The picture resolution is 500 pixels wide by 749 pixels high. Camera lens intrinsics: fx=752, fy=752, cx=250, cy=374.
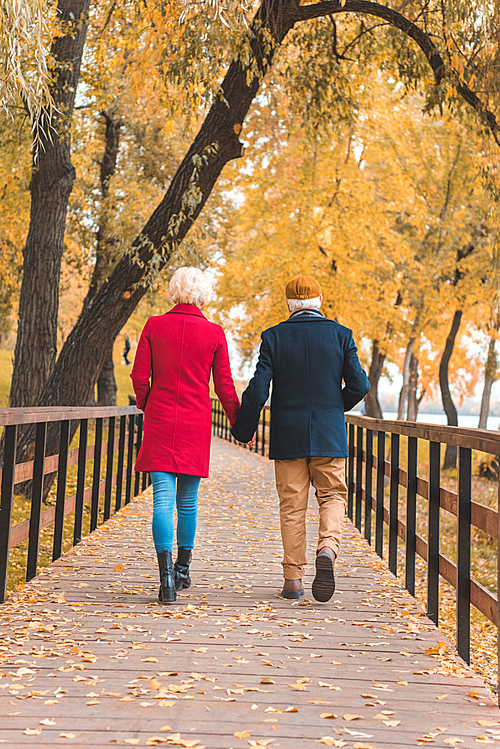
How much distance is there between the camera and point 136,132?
16.6m

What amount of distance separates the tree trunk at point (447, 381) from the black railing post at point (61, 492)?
13.5 m

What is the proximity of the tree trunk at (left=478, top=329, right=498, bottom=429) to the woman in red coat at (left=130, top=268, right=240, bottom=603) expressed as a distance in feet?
47.5

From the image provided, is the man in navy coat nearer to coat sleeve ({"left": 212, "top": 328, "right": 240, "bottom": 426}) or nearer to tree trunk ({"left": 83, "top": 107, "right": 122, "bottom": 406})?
coat sleeve ({"left": 212, "top": 328, "right": 240, "bottom": 426})

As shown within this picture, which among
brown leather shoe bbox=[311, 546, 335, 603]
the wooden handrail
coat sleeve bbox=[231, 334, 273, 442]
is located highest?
coat sleeve bbox=[231, 334, 273, 442]

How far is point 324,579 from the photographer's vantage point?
427cm

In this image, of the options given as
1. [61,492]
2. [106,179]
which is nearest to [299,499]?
[61,492]

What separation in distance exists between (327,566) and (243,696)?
1364mm

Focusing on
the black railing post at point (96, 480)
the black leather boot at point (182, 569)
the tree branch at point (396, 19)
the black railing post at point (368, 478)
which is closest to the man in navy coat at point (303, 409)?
the black leather boot at point (182, 569)

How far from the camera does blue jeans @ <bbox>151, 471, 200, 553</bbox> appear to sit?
452cm

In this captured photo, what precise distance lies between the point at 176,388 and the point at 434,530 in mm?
1733

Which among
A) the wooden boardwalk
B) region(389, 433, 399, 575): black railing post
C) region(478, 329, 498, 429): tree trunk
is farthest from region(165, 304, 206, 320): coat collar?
region(478, 329, 498, 429): tree trunk

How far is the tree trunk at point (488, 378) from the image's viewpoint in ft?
59.9

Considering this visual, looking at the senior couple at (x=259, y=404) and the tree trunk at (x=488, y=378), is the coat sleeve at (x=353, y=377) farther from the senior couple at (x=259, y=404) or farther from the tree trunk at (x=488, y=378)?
the tree trunk at (x=488, y=378)

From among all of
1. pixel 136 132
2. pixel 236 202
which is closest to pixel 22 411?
pixel 136 132
